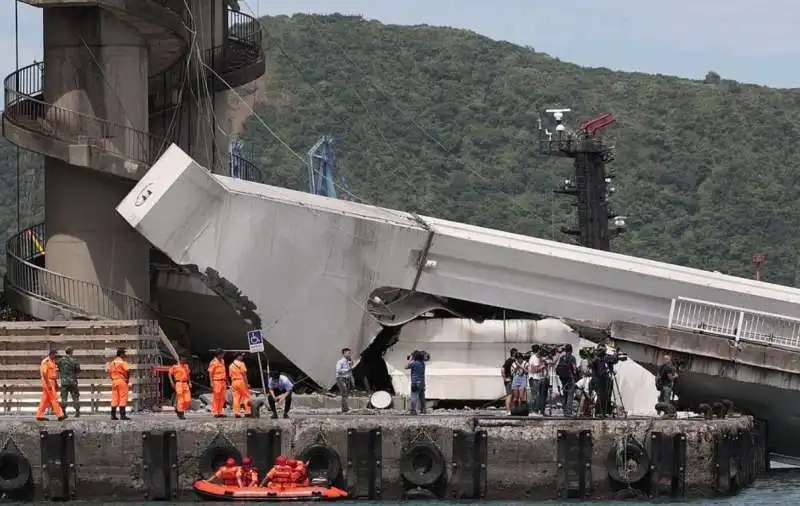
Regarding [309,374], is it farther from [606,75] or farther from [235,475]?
[606,75]

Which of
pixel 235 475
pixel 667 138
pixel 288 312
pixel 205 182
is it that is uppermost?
pixel 667 138

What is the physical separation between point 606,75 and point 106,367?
13065cm

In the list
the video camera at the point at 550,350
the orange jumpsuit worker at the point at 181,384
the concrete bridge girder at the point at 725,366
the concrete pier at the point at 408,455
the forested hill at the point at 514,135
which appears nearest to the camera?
the concrete pier at the point at 408,455

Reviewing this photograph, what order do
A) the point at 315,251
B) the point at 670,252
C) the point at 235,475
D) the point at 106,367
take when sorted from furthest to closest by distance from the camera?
the point at 670,252
the point at 315,251
the point at 106,367
the point at 235,475

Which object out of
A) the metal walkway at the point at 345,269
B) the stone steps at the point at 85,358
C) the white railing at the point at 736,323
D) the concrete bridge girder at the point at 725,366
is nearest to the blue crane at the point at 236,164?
the metal walkway at the point at 345,269

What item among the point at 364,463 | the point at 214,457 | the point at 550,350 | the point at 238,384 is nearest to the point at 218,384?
the point at 238,384

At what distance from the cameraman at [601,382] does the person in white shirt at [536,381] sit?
129 centimetres

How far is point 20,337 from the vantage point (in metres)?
46.2

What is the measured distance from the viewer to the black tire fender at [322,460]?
40594 mm

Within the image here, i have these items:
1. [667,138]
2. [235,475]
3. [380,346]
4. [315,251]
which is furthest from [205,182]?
[667,138]

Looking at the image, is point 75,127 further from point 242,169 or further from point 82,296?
point 242,169

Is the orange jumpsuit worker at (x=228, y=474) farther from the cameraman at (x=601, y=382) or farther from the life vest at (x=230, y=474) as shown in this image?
the cameraman at (x=601, y=382)

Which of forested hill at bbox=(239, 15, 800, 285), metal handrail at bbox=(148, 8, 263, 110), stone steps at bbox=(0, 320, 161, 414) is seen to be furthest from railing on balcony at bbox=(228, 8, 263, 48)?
forested hill at bbox=(239, 15, 800, 285)

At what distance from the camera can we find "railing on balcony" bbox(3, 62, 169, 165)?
5184cm
